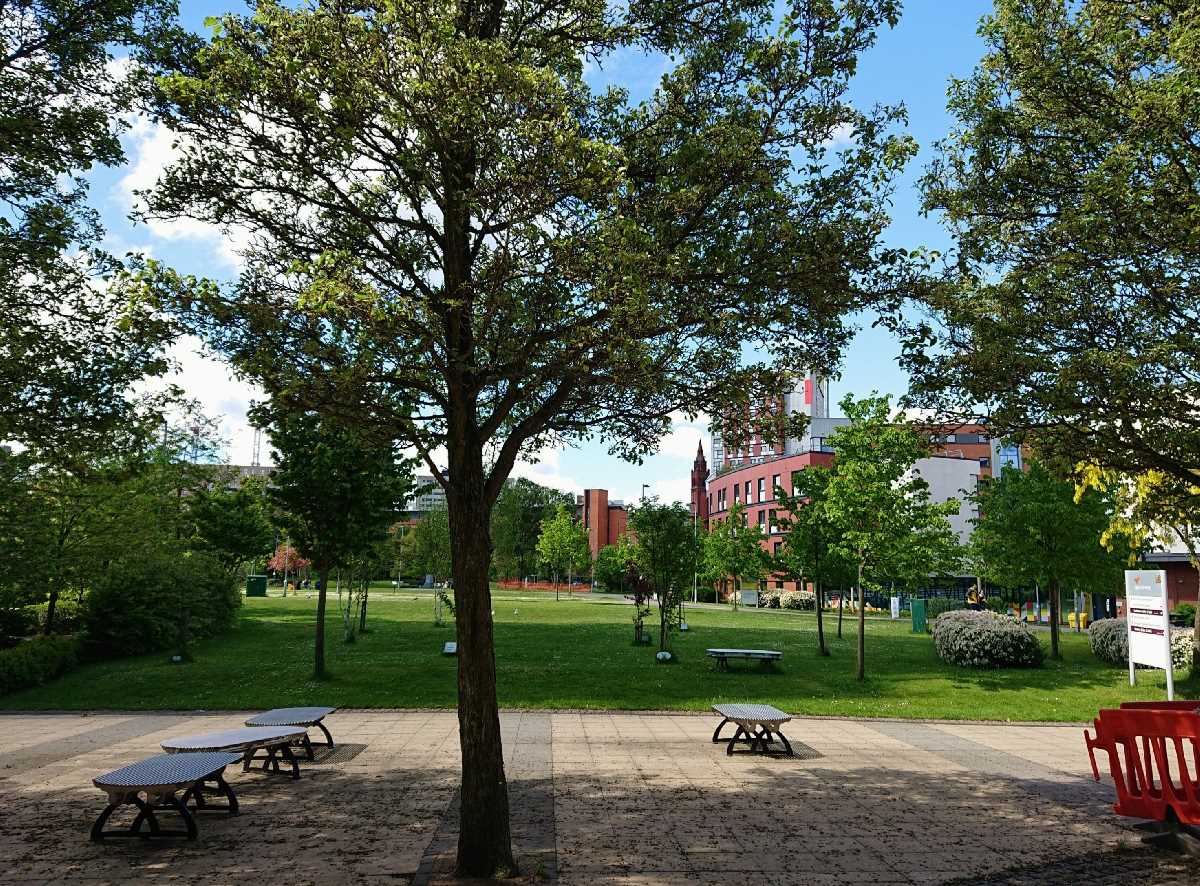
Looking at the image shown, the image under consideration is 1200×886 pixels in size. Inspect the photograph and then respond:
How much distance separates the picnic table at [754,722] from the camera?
10438 mm

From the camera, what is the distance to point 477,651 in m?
6.38

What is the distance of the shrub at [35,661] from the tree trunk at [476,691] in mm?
14329

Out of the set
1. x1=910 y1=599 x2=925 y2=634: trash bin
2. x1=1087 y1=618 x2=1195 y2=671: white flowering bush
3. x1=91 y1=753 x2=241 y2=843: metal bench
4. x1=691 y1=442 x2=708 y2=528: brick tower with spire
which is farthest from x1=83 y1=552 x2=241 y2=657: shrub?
x1=691 y1=442 x2=708 y2=528: brick tower with spire

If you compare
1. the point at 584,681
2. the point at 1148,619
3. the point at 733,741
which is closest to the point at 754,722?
the point at 733,741

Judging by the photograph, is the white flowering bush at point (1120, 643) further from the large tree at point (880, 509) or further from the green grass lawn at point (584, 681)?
the large tree at point (880, 509)

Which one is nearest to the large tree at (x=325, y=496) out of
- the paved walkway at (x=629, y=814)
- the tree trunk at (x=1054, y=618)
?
the paved walkway at (x=629, y=814)

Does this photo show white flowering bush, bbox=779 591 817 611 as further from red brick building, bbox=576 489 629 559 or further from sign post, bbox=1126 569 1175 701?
red brick building, bbox=576 489 629 559

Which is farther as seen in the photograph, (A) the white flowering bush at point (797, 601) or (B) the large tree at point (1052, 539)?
(A) the white flowering bush at point (797, 601)

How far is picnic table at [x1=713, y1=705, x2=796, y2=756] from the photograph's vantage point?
10.4 meters

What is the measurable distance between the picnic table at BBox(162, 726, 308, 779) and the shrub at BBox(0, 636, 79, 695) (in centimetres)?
939

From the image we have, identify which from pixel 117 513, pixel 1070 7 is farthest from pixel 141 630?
pixel 1070 7

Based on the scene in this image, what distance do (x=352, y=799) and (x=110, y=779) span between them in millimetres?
2342

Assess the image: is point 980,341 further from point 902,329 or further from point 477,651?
point 477,651

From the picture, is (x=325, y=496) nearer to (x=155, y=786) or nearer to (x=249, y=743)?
(x=249, y=743)
